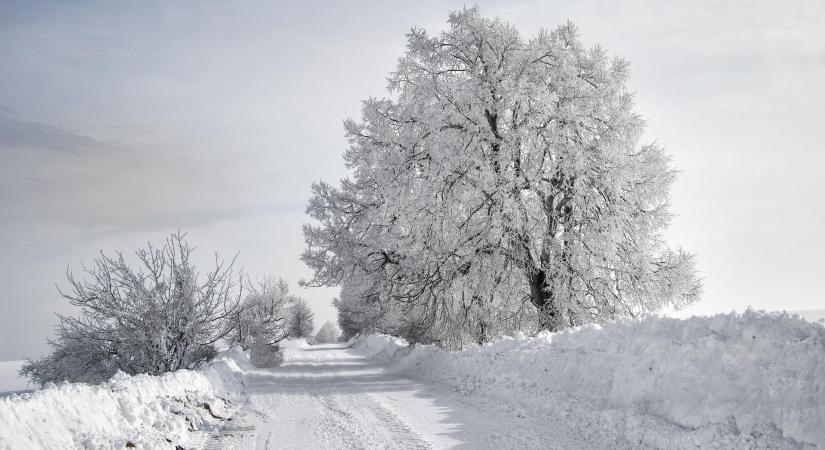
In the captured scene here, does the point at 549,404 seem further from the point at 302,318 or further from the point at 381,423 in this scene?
the point at 302,318

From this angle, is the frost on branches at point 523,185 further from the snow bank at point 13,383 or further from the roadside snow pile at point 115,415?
the snow bank at point 13,383

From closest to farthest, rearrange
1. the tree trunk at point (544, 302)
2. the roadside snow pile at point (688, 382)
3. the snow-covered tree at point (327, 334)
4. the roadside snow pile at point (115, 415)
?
1. the roadside snow pile at point (115, 415)
2. the roadside snow pile at point (688, 382)
3. the tree trunk at point (544, 302)
4. the snow-covered tree at point (327, 334)

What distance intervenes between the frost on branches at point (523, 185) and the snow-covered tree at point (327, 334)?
77.3 metres

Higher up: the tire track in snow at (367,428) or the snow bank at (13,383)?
the tire track in snow at (367,428)

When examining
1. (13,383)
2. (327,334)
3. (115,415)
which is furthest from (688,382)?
(327,334)

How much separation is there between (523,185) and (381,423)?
778 centimetres

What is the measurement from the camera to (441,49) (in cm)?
1509

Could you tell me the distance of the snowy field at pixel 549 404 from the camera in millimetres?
5242

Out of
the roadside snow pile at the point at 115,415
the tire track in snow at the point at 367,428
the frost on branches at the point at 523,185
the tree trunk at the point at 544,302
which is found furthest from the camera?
the tree trunk at the point at 544,302

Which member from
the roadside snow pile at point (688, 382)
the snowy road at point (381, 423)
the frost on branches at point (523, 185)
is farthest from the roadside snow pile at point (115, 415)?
the frost on branches at point (523, 185)

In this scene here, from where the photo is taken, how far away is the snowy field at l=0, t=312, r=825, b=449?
524 centimetres

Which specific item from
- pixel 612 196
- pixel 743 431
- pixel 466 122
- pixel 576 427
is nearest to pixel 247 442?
pixel 576 427

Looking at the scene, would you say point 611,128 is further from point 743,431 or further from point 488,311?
point 743,431

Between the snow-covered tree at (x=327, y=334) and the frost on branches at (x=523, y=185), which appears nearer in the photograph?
the frost on branches at (x=523, y=185)
